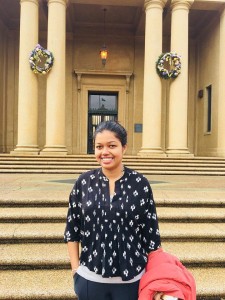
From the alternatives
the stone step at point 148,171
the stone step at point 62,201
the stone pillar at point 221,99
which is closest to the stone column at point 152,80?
the stone step at point 148,171

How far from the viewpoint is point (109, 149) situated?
85.6 inches

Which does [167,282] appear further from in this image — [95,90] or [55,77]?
[95,90]

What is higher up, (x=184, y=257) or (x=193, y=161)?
(x=193, y=161)

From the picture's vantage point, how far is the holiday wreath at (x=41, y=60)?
13539mm

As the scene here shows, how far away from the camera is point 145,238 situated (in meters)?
2.25

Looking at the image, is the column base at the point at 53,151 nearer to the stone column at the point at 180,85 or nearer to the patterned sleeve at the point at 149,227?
the stone column at the point at 180,85

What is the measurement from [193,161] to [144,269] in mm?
11560

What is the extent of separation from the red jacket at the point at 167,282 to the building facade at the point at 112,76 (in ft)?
39.5

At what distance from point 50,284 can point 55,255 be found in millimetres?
512

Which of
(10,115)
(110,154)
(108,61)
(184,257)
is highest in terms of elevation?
(108,61)

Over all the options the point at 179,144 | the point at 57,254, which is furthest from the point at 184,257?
the point at 179,144

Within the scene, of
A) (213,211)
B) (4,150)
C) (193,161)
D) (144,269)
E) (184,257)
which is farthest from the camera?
(4,150)

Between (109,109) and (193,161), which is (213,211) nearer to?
(193,161)

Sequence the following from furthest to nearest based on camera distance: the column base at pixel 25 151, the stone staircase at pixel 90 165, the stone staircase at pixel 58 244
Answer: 1. the column base at pixel 25 151
2. the stone staircase at pixel 90 165
3. the stone staircase at pixel 58 244
